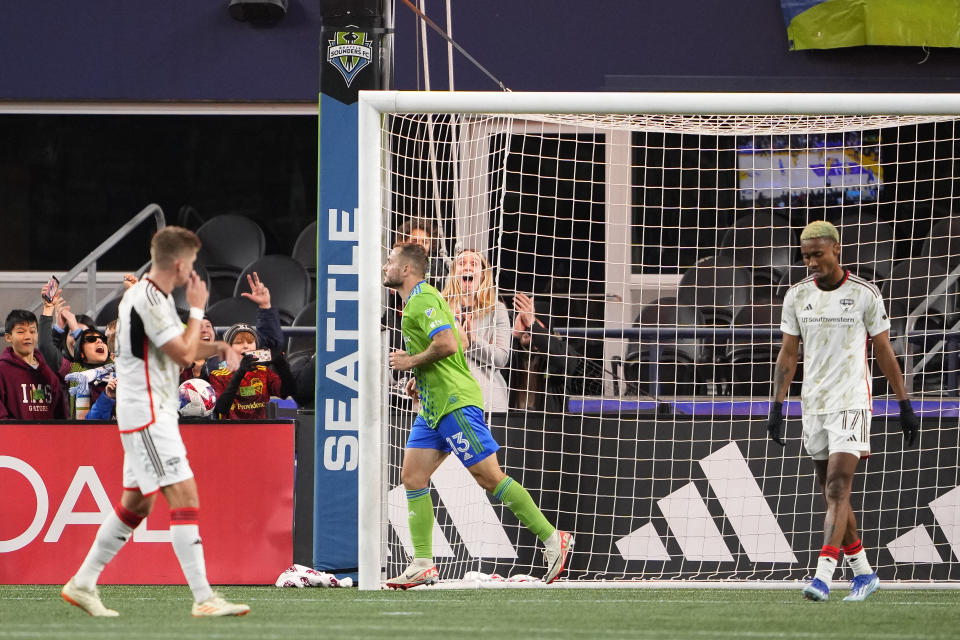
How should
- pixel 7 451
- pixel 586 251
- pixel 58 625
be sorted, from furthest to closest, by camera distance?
pixel 586 251 → pixel 7 451 → pixel 58 625

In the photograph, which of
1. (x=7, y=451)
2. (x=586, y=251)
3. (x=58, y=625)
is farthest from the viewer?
(x=586, y=251)

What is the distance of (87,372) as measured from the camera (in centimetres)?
903

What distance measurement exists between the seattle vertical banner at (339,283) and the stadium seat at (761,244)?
3779 mm

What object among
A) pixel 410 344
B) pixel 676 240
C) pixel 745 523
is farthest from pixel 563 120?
pixel 676 240

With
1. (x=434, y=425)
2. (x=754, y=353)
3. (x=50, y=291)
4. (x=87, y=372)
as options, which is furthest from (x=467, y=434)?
(x=50, y=291)

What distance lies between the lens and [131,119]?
14.5 m

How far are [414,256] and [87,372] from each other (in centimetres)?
277

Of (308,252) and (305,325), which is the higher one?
(308,252)

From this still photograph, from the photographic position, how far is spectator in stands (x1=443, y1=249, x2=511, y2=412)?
862 cm

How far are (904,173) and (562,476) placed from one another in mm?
5001

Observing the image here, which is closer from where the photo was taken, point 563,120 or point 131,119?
point 563,120

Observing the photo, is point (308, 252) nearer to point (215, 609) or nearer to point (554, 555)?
point (554, 555)

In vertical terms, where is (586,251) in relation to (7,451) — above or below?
above

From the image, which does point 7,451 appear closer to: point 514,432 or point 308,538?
point 308,538
